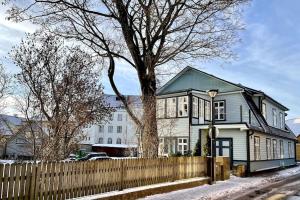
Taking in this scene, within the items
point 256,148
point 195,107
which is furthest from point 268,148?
point 195,107

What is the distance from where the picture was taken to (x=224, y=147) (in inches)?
969

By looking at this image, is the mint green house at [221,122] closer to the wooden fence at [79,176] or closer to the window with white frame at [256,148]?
the window with white frame at [256,148]

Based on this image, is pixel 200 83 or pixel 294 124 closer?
pixel 200 83

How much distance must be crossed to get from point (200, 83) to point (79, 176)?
20678 mm

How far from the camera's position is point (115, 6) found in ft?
58.3

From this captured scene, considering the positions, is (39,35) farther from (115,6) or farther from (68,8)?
(115,6)

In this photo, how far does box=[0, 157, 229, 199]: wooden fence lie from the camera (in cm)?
772

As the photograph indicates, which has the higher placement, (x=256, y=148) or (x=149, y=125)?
(x=149, y=125)

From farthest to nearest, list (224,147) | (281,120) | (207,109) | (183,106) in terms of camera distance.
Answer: (281,120) < (207,109) < (183,106) < (224,147)

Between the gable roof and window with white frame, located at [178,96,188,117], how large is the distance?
1.13 meters

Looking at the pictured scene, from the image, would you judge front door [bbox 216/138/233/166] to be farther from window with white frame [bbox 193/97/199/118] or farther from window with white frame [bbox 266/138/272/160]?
window with white frame [bbox 266/138/272/160]

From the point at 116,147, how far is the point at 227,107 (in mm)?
39918

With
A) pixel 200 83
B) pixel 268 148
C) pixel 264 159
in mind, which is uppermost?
pixel 200 83

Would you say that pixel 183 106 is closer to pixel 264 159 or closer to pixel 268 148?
pixel 264 159
